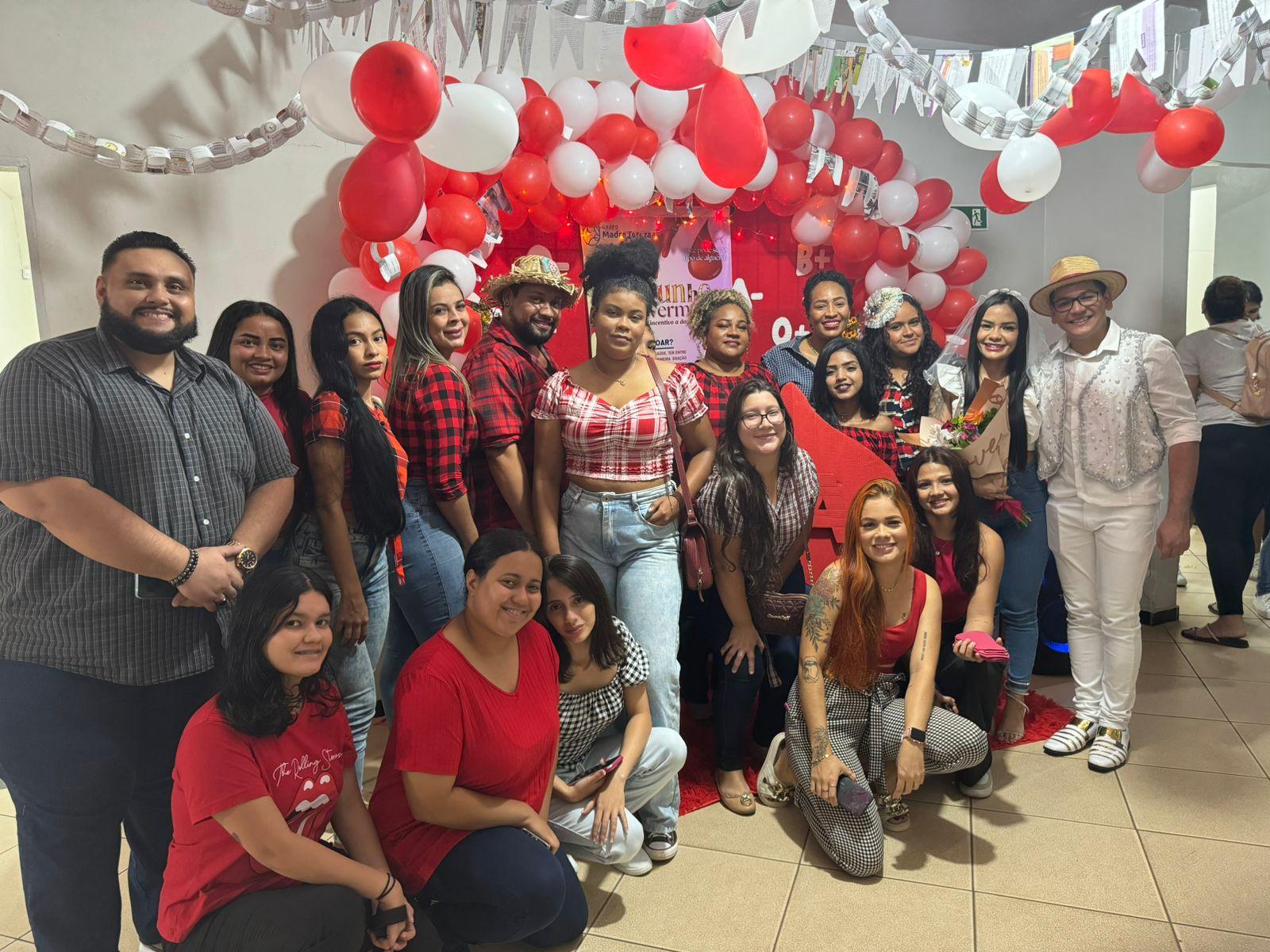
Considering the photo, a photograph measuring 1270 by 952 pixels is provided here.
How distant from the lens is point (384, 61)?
2.23m

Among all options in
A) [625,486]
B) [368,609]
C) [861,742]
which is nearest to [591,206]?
[625,486]

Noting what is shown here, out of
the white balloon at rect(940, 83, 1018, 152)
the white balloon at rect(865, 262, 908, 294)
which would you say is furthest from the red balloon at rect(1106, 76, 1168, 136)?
the white balloon at rect(865, 262, 908, 294)

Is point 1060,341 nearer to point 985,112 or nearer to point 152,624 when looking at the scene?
point 985,112

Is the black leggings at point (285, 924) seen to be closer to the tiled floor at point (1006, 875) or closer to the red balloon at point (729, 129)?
the tiled floor at point (1006, 875)

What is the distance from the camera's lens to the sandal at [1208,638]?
401 cm

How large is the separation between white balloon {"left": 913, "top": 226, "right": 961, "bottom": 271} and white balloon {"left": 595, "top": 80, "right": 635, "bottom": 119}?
1.52 metres

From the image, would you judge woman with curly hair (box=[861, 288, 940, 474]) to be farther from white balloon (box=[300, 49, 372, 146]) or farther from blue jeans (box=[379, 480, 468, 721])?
white balloon (box=[300, 49, 372, 146])

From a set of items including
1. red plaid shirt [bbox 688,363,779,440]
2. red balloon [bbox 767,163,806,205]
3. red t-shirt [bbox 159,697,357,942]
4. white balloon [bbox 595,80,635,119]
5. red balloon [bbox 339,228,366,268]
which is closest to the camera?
red t-shirt [bbox 159,697,357,942]

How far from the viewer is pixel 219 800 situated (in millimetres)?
1587

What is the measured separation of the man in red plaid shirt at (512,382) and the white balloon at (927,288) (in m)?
2.11

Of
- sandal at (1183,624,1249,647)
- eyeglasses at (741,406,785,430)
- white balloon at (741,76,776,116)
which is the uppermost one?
white balloon at (741,76,776,116)

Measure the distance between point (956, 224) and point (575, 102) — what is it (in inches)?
76.9

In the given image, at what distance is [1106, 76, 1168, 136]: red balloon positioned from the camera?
320cm

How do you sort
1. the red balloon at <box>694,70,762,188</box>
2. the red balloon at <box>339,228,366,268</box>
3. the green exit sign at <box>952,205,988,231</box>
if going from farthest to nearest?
the green exit sign at <box>952,205,988,231</box>
the red balloon at <box>339,228,366,268</box>
the red balloon at <box>694,70,762,188</box>
